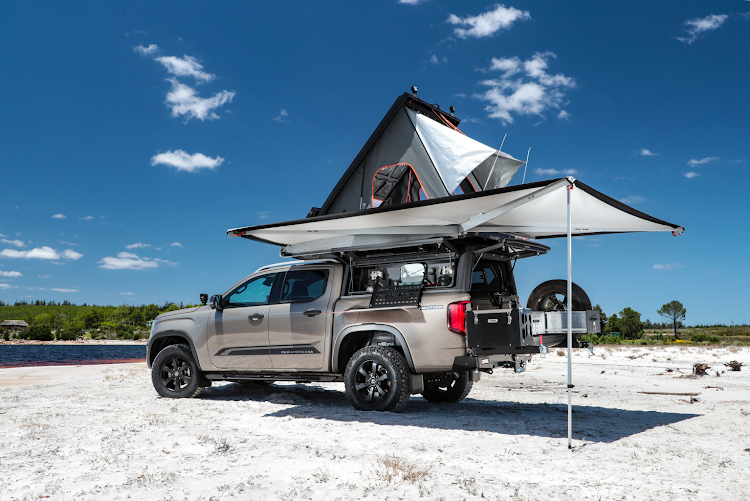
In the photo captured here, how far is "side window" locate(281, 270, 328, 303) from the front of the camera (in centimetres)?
706

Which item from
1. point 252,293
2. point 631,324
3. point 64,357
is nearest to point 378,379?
point 252,293

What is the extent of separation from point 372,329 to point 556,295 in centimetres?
243

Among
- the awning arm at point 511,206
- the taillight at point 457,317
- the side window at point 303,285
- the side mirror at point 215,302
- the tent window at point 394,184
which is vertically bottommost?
the taillight at point 457,317

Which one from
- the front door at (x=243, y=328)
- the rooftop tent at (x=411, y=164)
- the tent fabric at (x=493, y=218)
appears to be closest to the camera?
the tent fabric at (x=493, y=218)

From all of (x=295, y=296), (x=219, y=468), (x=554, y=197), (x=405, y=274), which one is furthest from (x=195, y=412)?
(x=554, y=197)

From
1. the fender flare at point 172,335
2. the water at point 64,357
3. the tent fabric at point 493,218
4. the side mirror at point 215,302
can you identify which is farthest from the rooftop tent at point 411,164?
the water at point 64,357

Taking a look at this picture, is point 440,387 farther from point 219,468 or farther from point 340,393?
point 219,468

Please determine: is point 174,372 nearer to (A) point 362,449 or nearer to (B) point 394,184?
(A) point 362,449

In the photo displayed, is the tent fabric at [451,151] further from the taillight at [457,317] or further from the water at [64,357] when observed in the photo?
the water at [64,357]

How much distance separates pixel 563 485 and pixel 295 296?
175 inches

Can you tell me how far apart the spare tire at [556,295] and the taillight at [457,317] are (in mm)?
1436

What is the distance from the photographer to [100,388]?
9.41 metres

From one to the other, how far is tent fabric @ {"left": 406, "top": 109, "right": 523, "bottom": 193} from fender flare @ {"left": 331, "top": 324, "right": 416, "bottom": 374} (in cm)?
282

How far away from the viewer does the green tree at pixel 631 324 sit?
57531 mm
